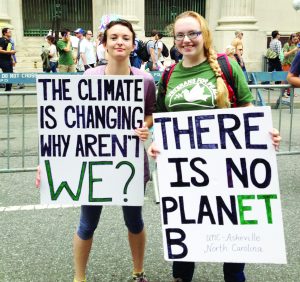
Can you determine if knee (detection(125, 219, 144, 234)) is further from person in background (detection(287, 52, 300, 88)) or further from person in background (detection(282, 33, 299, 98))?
person in background (detection(282, 33, 299, 98))

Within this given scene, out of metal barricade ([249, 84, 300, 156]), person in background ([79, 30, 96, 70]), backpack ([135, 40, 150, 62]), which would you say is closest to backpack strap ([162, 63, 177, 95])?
metal barricade ([249, 84, 300, 156])

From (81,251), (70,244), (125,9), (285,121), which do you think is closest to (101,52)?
(285,121)

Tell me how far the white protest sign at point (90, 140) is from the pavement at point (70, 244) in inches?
32.5

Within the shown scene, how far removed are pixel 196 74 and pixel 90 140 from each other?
792mm

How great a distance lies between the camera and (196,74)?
117 inches

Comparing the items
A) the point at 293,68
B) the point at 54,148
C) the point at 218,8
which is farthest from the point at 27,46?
the point at 54,148

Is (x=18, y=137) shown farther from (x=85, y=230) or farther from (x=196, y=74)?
(x=196, y=74)

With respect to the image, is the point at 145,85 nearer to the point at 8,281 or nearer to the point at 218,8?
the point at 8,281

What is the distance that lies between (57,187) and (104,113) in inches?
22.3

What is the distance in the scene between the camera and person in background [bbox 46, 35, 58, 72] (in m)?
15.3

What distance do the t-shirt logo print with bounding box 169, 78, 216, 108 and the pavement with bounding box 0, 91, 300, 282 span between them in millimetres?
1393

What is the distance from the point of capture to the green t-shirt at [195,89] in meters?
2.93

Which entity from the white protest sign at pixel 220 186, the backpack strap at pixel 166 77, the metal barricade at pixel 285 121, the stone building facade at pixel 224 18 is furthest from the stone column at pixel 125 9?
the white protest sign at pixel 220 186

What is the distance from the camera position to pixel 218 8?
897 inches
